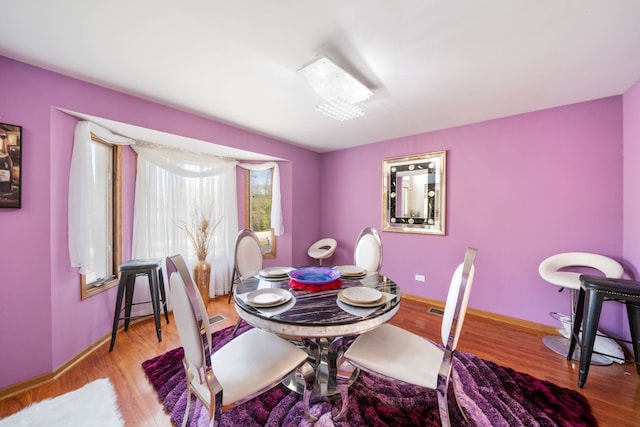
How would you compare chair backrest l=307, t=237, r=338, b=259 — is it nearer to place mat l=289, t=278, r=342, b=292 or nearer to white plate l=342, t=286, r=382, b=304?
place mat l=289, t=278, r=342, b=292

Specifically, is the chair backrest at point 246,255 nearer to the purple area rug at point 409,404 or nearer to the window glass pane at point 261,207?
the purple area rug at point 409,404

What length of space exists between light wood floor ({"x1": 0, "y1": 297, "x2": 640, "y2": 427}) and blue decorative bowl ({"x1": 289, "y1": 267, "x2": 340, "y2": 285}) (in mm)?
1186

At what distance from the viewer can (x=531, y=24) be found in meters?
1.38

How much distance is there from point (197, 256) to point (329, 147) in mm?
2704

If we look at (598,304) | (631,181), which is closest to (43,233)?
(598,304)

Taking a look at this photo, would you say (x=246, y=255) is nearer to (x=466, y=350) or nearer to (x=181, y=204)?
(x=181, y=204)

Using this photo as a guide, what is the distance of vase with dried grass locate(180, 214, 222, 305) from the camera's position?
3004mm

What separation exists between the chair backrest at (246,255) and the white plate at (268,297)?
94 centimetres

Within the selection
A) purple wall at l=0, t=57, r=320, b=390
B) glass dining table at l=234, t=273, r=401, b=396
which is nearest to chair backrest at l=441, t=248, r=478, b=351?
glass dining table at l=234, t=273, r=401, b=396

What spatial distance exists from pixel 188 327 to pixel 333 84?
6.23ft

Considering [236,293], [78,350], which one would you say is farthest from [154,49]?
[78,350]

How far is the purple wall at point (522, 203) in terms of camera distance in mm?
2328

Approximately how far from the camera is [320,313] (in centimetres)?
137

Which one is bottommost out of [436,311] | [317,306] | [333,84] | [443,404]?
[436,311]
